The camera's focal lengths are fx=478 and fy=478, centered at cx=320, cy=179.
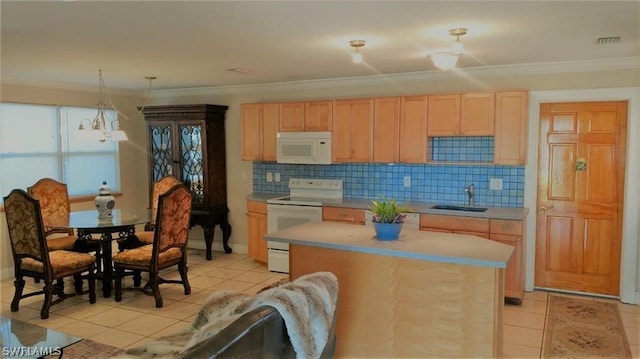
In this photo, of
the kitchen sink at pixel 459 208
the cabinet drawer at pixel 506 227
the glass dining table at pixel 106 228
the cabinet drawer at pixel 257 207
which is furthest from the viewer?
the cabinet drawer at pixel 257 207

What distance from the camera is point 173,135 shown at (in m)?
6.56

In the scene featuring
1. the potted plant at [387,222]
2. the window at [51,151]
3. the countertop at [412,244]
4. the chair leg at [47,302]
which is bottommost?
the chair leg at [47,302]

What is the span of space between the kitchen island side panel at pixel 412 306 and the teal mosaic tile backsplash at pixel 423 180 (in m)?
2.29

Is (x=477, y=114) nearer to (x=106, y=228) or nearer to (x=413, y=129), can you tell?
(x=413, y=129)

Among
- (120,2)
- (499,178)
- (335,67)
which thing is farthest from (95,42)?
(499,178)

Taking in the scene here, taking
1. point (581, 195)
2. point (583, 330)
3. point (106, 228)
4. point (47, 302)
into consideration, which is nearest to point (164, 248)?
point (106, 228)

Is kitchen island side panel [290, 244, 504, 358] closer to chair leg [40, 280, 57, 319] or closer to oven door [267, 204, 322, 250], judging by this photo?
oven door [267, 204, 322, 250]

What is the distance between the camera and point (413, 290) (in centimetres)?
305

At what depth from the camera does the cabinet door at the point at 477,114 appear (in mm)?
4750

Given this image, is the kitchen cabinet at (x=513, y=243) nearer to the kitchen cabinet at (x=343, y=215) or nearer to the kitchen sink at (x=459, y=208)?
the kitchen sink at (x=459, y=208)

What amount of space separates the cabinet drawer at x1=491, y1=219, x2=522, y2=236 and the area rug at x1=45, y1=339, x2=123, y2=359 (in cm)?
337

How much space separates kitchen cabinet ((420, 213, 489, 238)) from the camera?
4.52 m

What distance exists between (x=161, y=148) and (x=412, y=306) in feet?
15.8

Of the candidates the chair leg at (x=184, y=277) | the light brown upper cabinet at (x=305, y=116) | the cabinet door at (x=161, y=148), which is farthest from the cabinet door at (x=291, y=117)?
the chair leg at (x=184, y=277)
